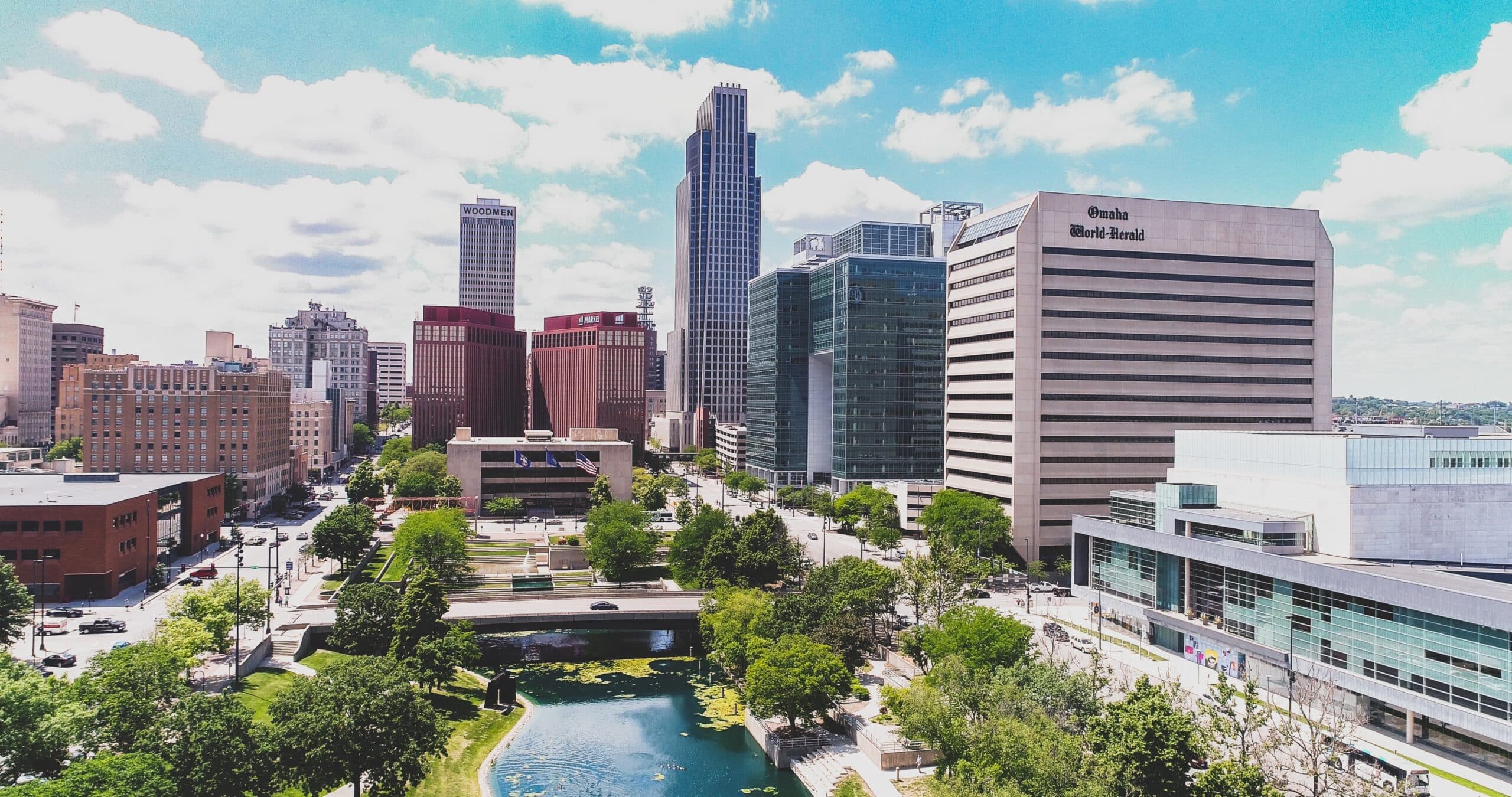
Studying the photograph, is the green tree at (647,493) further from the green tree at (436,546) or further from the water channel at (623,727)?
the water channel at (623,727)

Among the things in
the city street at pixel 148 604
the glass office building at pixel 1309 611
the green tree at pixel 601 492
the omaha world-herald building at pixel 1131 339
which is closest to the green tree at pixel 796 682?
the glass office building at pixel 1309 611

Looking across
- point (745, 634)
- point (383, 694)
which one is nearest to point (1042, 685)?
point (745, 634)

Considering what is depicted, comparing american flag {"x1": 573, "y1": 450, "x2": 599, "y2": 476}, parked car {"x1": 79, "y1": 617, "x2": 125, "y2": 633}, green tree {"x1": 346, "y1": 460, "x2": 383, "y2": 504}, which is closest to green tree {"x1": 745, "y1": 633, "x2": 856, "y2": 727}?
parked car {"x1": 79, "y1": 617, "x2": 125, "y2": 633}

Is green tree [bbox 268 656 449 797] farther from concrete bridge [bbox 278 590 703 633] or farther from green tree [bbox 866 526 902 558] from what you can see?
green tree [bbox 866 526 902 558]

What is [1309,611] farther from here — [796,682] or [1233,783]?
[796,682]

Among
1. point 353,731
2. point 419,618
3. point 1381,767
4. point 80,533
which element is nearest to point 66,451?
point 80,533
